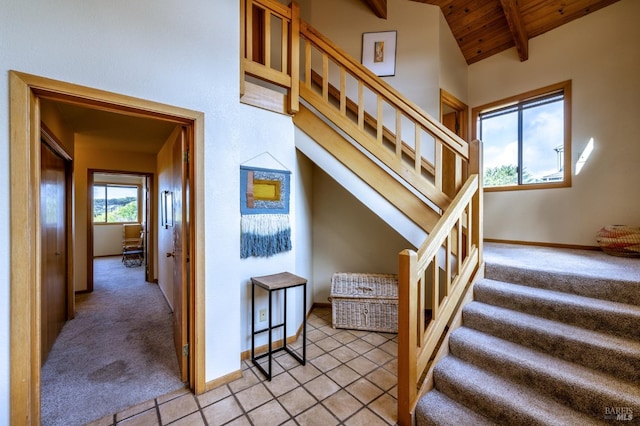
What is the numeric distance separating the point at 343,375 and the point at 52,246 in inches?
117

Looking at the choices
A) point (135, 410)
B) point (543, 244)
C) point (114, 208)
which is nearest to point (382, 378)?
point (135, 410)

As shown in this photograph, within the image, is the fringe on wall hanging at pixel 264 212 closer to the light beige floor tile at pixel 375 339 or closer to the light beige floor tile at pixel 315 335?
the light beige floor tile at pixel 315 335

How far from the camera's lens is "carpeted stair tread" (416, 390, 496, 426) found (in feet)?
4.78

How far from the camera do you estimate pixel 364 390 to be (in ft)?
6.21

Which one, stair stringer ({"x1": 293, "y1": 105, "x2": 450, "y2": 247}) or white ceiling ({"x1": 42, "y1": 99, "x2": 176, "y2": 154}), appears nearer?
stair stringer ({"x1": 293, "y1": 105, "x2": 450, "y2": 247})

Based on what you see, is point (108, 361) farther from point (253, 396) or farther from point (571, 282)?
point (571, 282)

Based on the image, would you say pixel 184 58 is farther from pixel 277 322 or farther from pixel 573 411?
pixel 573 411

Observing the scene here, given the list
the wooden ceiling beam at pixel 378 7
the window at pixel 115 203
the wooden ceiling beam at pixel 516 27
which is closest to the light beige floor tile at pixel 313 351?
the wooden ceiling beam at pixel 378 7

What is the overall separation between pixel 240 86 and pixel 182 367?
227 centimetres

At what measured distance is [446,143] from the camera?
2184mm

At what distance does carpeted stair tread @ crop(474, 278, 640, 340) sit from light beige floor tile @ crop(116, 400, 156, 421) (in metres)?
2.53

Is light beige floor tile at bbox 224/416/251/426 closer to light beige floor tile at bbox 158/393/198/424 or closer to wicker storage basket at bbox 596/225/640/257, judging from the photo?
light beige floor tile at bbox 158/393/198/424

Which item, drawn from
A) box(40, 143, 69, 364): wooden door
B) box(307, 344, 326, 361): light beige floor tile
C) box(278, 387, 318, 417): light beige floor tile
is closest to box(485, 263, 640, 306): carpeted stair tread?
box(307, 344, 326, 361): light beige floor tile

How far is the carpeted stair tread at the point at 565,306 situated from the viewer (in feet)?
5.07
